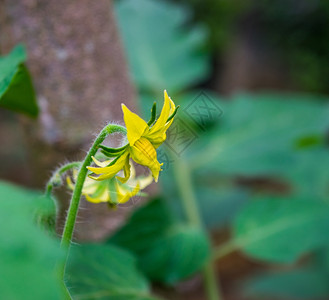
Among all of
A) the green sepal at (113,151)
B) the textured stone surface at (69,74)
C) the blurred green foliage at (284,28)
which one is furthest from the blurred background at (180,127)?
the blurred green foliage at (284,28)

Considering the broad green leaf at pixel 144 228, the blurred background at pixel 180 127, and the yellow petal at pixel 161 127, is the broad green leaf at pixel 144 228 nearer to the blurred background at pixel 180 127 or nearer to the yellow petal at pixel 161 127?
the blurred background at pixel 180 127

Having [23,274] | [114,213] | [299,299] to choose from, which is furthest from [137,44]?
[23,274]

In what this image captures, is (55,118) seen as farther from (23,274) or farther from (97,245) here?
(23,274)

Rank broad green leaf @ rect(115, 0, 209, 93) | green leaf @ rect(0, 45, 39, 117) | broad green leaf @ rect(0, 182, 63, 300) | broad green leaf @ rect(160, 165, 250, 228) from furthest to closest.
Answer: broad green leaf @ rect(160, 165, 250, 228) → broad green leaf @ rect(115, 0, 209, 93) → green leaf @ rect(0, 45, 39, 117) → broad green leaf @ rect(0, 182, 63, 300)

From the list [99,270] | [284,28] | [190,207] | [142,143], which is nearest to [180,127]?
[190,207]

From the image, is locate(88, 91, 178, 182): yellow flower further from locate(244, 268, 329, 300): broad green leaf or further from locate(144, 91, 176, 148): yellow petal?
locate(244, 268, 329, 300): broad green leaf

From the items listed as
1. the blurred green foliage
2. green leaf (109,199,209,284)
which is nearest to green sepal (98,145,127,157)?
green leaf (109,199,209,284)
